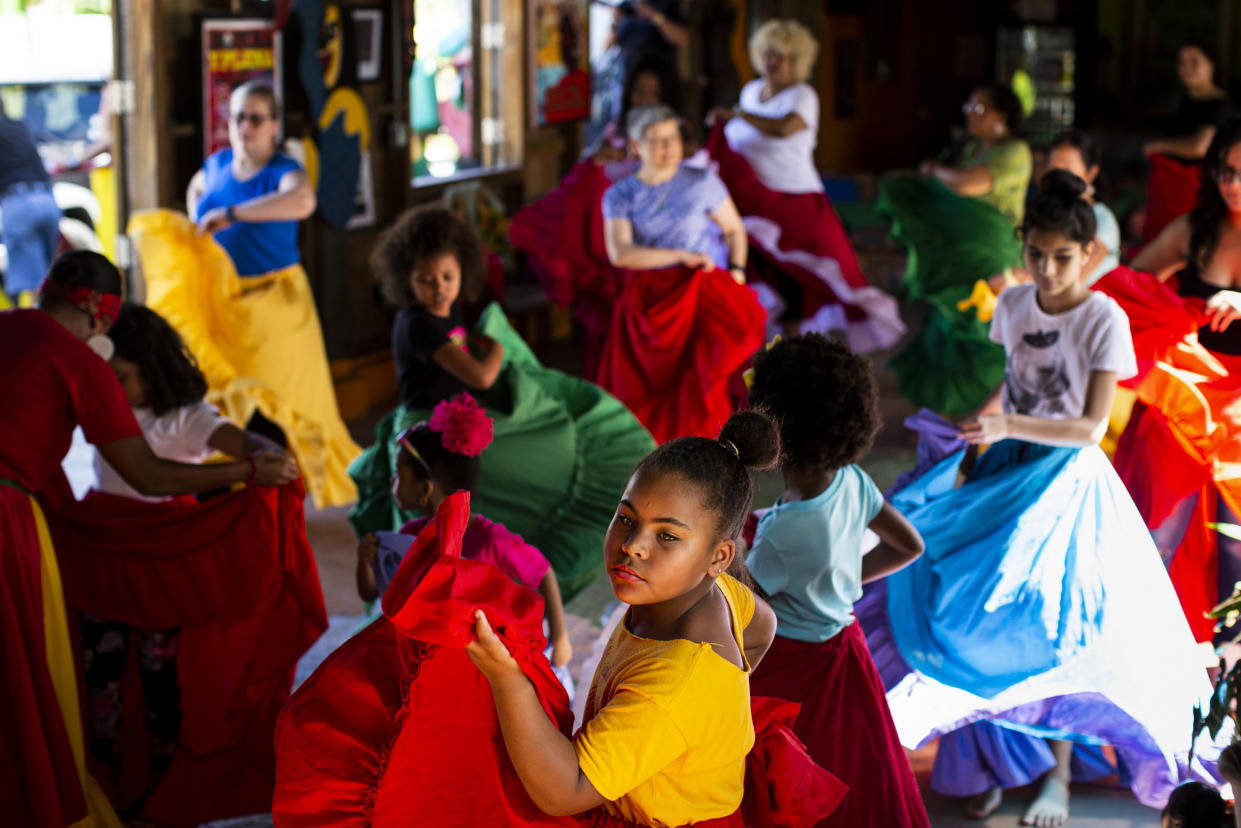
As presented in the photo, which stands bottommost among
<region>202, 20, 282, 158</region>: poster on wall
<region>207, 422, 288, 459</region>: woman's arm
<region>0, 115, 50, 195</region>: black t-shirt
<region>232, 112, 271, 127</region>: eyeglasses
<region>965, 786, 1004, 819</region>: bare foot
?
<region>965, 786, 1004, 819</region>: bare foot

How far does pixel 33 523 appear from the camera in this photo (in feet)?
9.15

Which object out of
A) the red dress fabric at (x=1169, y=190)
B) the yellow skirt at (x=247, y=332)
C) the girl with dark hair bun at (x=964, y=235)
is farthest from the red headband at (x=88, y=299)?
the red dress fabric at (x=1169, y=190)

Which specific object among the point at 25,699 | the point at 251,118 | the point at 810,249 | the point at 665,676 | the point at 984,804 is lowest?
the point at 984,804

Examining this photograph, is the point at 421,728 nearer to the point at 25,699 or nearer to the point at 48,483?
the point at 25,699

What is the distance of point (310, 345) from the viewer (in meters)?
5.47

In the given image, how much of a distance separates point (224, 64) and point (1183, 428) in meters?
4.00

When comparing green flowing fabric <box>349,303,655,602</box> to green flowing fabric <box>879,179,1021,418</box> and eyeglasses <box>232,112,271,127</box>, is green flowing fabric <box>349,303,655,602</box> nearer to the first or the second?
eyeglasses <box>232,112,271,127</box>

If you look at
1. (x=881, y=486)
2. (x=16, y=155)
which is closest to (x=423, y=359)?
(x=16, y=155)

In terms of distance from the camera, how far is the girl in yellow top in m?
1.70

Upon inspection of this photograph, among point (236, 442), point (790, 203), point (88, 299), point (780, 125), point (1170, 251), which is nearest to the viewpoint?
point (88, 299)

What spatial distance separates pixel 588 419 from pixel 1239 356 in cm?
168

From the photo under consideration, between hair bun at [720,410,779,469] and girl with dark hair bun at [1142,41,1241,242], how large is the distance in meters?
4.39

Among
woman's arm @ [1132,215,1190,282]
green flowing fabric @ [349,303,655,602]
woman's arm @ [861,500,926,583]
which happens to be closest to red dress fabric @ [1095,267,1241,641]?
woman's arm @ [1132,215,1190,282]

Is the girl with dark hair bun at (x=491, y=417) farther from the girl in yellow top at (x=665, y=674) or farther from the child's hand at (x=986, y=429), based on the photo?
the girl in yellow top at (x=665, y=674)
